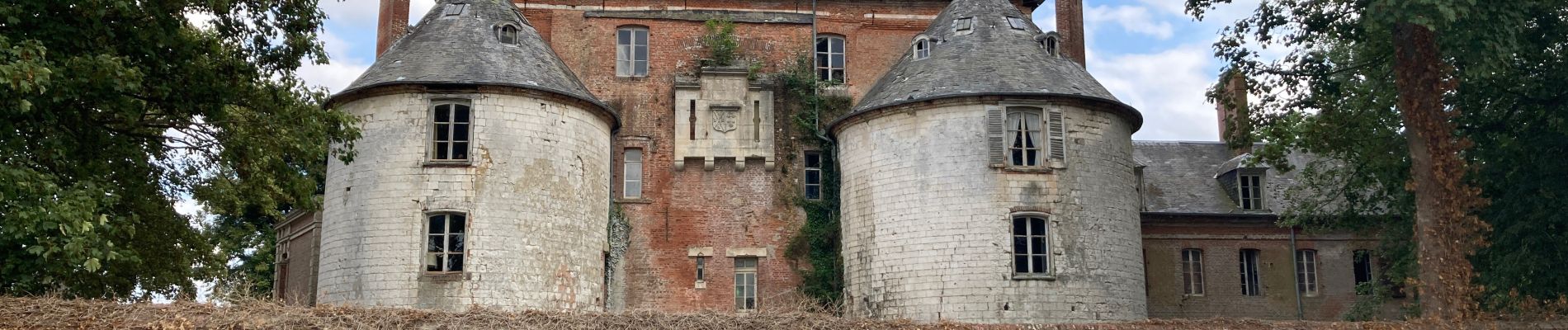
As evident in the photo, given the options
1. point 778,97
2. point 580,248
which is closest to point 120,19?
point 580,248

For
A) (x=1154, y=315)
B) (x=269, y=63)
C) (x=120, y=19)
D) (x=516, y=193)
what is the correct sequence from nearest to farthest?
(x=120, y=19)
(x=269, y=63)
(x=516, y=193)
(x=1154, y=315)

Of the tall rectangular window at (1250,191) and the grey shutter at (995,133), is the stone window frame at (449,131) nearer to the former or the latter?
the grey shutter at (995,133)

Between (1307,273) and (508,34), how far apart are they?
19839 millimetres

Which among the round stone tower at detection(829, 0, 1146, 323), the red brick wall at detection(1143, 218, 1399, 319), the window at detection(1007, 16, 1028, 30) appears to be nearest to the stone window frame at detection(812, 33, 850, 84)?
the round stone tower at detection(829, 0, 1146, 323)

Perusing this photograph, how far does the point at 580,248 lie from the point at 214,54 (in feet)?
29.1

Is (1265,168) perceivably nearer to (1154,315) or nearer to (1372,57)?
(1154,315)

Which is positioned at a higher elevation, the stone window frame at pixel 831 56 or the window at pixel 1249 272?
the stone window frame at pixel 831 56

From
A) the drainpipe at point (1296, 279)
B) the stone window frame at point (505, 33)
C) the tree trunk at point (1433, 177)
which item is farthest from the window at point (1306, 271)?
the stone window frame at point (505, 33)

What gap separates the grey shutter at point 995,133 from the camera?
26656 mm

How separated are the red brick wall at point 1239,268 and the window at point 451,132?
16419mm

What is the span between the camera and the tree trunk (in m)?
23.9

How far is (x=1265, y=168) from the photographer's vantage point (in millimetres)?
34844

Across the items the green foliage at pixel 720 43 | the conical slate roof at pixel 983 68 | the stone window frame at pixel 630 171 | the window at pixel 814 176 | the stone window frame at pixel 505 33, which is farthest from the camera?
the green foliage at pixel 720 43

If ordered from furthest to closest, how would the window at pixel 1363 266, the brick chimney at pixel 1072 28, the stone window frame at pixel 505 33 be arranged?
the window at pixel 1363 266, the brick chimney at pixel 1072 28, the stone window frame at pixel 505 33
